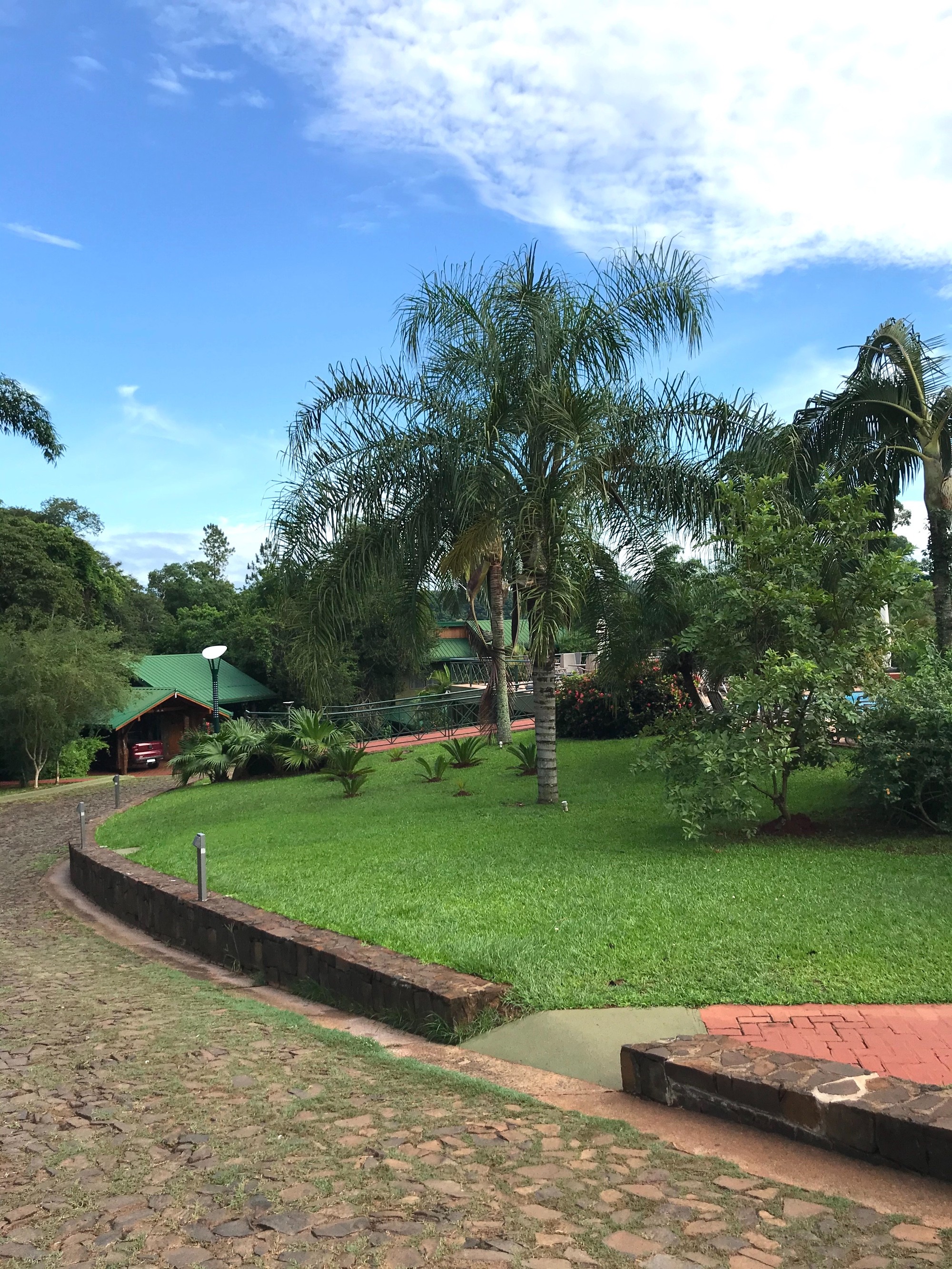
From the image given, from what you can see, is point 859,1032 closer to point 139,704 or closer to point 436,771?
point 436,771

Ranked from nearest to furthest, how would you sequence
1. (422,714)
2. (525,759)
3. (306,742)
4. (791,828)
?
(791,828), (525,759), (306,742), (422,714)

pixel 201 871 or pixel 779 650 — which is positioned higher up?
pixel 779 650

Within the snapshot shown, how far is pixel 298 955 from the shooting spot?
7176mm

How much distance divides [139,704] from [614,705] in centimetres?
1777

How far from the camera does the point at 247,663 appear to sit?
3572 cm

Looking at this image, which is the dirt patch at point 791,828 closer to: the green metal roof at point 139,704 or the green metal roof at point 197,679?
the green metal roof at point 139,704

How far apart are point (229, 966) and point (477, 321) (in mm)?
8341

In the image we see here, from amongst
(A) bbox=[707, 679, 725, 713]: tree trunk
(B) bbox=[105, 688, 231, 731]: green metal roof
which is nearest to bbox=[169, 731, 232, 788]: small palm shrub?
(B) bbox=[105, 688, 231, 731]: green metal roof

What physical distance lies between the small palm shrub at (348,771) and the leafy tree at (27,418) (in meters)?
12.3

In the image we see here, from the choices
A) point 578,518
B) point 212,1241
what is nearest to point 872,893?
point 212,1241

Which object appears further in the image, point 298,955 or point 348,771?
point 348,771

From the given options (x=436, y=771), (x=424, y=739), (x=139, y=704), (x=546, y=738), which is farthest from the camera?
(x=139, y=704)

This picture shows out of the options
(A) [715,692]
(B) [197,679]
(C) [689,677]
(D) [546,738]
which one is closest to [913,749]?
(D) [546,738]

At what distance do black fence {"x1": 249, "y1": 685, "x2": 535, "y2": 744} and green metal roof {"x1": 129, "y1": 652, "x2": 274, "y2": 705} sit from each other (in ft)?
14.8
